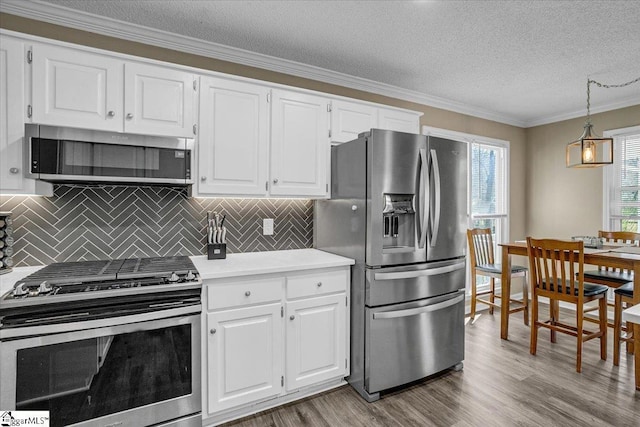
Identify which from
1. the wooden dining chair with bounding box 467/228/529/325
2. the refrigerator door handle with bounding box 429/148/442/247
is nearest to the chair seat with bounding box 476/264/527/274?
the wooden dining chair with bounding box 467/228/529/325

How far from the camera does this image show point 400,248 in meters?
2.48

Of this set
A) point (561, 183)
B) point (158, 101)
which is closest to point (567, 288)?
point (561, 183)

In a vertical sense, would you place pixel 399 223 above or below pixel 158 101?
below

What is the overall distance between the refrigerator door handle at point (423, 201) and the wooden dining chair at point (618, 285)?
1.95 meters

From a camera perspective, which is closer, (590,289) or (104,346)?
(104,346)

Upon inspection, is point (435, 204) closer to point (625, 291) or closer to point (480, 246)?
point (480, 246)

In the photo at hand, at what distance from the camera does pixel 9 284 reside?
1753 mm

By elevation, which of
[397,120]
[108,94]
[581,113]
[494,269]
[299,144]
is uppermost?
[581,113]

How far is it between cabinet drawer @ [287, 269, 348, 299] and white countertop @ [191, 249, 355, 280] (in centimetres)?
7

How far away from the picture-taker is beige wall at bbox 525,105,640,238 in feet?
14.0

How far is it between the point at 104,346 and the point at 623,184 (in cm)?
558

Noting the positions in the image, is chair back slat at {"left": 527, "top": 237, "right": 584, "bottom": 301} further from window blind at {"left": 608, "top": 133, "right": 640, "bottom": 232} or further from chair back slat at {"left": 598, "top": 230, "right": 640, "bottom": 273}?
window blind at {"left": 608, "top": 133, "right": 640, "bottom": 232}

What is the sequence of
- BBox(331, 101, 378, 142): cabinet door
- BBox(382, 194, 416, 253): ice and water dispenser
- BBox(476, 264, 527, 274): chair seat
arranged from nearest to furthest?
BBox(382, 194, 416, 253): ice and water dispenser → BBox(331, 101, 378, 142): cabinet door → BBox(476, 264, 527, 274): chair seat

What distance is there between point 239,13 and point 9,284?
2141 mm
